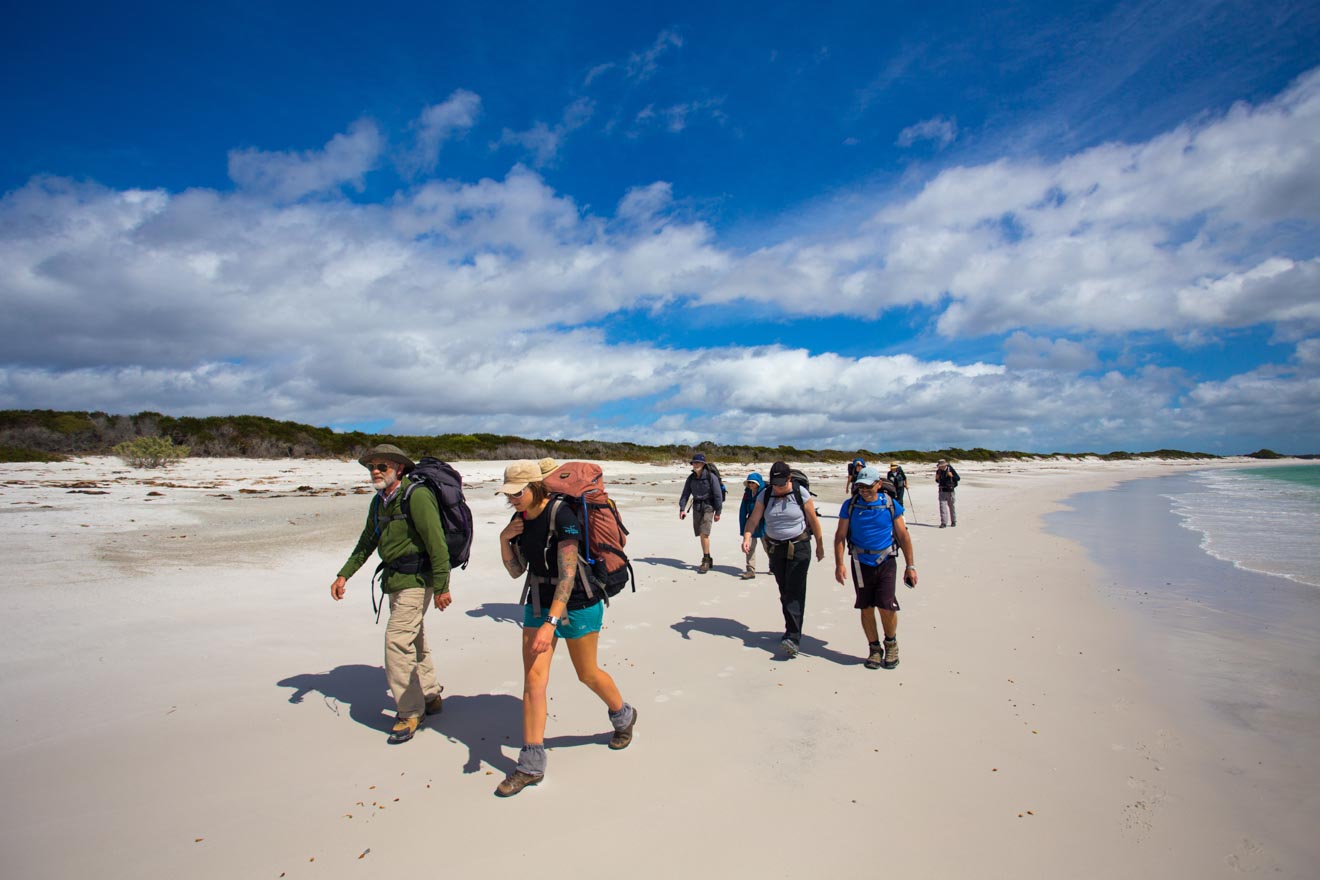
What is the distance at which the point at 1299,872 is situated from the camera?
3.14 meters

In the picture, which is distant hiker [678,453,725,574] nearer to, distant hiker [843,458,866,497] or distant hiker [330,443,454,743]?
distant hiker [843,458,866,497]

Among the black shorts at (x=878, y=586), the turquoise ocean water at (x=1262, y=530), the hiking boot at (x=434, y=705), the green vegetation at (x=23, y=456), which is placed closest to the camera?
the hiking boot at (x=434, y=705)

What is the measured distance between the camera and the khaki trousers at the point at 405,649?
4.41m

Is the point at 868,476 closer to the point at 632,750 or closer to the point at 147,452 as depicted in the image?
the point at 632,750

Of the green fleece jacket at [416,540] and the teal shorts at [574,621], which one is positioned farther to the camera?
the green fleece jacket at [416,540]

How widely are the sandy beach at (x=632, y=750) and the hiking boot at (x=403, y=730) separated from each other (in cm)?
13

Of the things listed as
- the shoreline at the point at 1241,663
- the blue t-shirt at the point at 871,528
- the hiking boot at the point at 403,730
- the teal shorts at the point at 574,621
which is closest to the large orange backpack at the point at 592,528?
the teal shorts at the point at 574,621

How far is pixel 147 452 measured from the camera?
30.5m

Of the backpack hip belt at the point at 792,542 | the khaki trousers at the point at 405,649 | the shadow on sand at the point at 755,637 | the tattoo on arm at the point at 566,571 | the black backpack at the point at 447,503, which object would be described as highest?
the black backpack at the point at 447,503

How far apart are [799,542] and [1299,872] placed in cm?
402

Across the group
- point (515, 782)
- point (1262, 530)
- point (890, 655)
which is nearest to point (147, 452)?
point (515, 782)

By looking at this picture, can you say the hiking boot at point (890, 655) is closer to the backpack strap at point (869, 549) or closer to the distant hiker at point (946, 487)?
the backpack strap at point (869, 549)

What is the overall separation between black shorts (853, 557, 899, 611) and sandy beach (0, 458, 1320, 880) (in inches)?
25.7

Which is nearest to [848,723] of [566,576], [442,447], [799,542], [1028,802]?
[1028,802]
